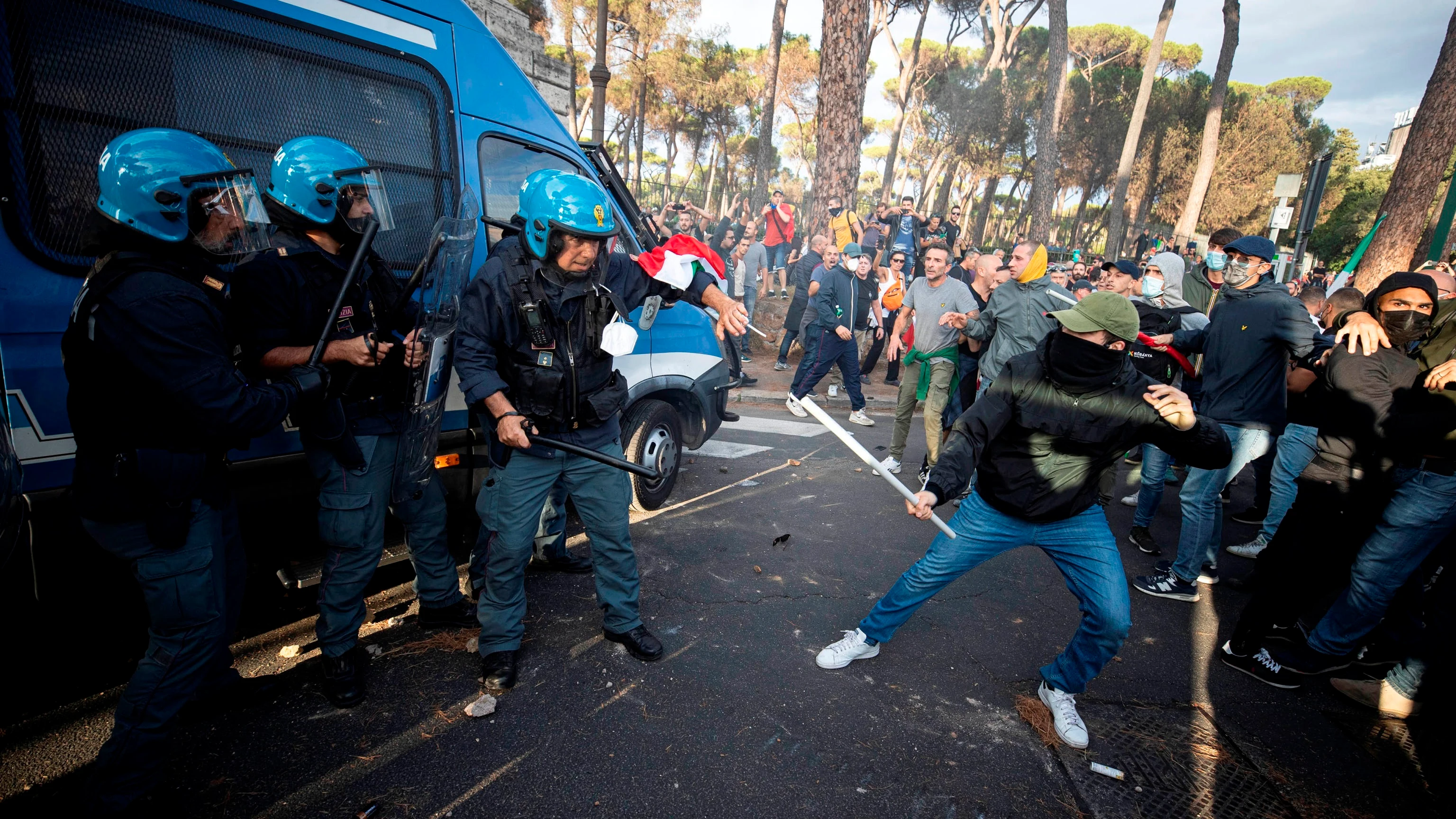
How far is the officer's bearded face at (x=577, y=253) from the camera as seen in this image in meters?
2.51

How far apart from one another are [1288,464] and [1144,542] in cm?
100

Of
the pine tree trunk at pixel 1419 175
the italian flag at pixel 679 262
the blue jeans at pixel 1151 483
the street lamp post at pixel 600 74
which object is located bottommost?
the blue jeans at pixel 1151 483

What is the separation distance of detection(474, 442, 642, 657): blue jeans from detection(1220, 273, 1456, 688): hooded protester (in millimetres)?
3093

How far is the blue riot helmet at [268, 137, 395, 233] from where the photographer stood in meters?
2.34

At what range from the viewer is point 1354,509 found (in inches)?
121

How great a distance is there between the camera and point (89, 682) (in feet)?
8.54

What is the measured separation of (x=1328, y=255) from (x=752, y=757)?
3864 centimetres

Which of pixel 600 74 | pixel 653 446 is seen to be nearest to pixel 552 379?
pixel 653 446

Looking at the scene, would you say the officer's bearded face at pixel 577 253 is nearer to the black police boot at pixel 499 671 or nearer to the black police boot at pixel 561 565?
the black police boot at pixel 499 671

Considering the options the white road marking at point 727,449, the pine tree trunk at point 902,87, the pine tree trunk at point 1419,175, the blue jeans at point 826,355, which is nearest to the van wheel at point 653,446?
the white road marking at point 727,449

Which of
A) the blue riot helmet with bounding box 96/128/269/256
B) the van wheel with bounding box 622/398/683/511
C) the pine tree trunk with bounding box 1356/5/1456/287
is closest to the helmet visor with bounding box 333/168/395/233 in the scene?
the blue riot helmet with bounding box 96/128/269/256

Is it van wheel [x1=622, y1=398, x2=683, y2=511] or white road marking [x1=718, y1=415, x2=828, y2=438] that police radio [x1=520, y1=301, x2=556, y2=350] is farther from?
white road marking [x1=718, y1=415, x2=828, y2=438]

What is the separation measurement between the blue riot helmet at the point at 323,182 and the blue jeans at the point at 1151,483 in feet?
15.6

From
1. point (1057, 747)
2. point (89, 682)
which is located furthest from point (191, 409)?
point (1057, 747)
